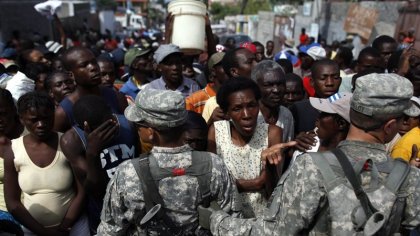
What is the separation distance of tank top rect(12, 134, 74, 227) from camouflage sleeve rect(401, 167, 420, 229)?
6.69 feet

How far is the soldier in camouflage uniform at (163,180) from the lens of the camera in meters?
2.15

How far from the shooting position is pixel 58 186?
2.77 metres

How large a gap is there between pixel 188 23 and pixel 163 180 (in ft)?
10.0

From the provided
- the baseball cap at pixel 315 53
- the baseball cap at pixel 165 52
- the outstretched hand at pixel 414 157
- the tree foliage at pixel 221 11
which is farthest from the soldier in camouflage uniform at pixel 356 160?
the tree foliage at pixel 221 11

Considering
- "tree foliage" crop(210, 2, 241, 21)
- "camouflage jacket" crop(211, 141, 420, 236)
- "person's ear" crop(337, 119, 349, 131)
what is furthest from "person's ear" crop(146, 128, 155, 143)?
"tree foliage" crop(210, 2, 241, 21)

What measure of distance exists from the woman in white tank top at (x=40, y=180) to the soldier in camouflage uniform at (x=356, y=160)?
1.51 meters

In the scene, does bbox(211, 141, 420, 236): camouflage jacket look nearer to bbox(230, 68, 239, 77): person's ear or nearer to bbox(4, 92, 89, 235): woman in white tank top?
bbox(4, 92, 89, 235): woman in white tank top

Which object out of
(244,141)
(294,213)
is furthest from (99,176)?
(294,213)

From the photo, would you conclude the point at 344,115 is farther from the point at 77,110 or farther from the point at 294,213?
the point at 77,110

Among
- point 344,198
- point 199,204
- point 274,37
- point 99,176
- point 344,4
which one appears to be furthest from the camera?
point 274,37

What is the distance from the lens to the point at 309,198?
1.83 m

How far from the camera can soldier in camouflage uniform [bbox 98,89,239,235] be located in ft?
7.06

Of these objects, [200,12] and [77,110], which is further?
[200,12]

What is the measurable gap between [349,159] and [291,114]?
1.61 m
